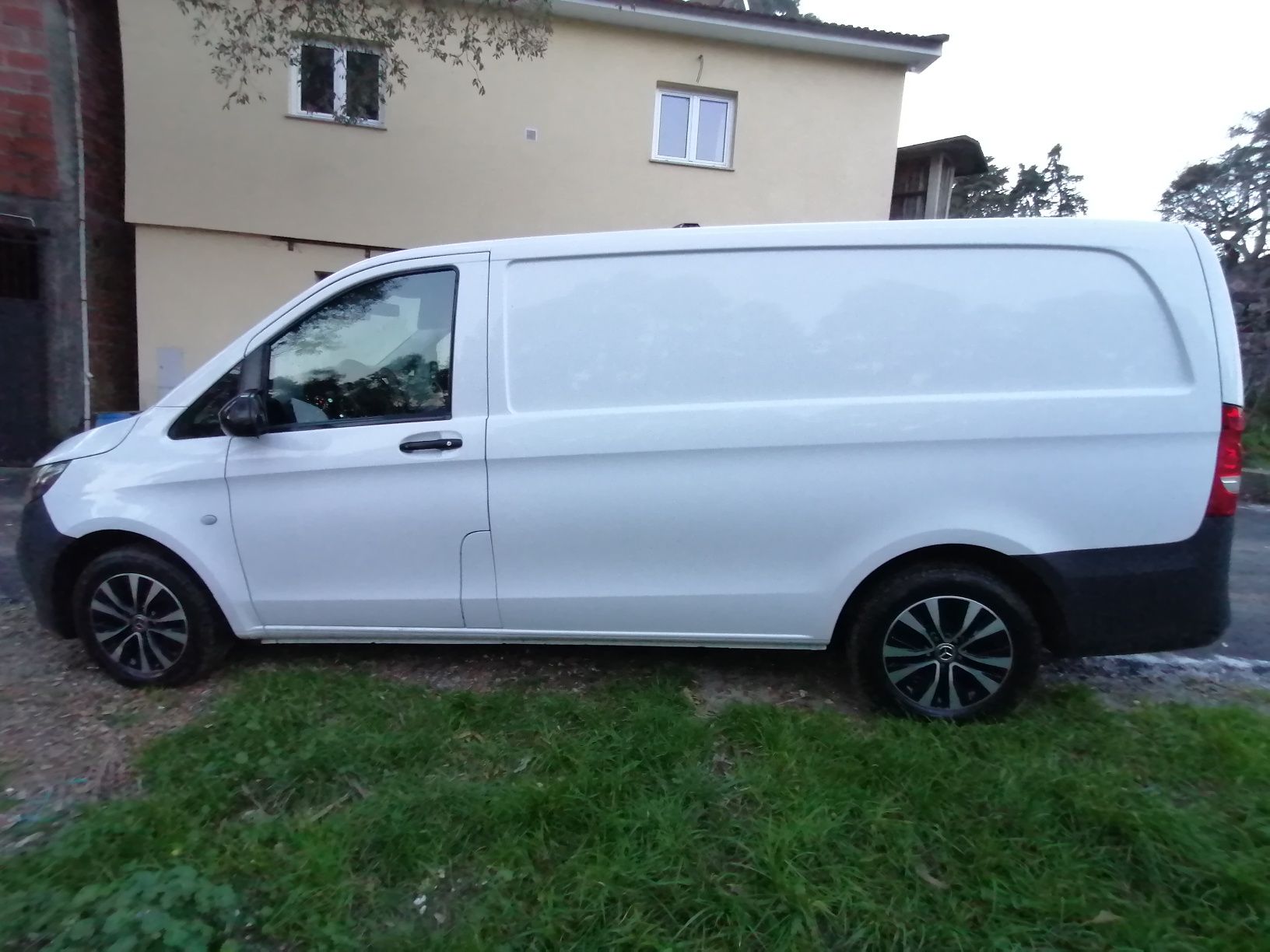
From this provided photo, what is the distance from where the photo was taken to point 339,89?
9.57 metres

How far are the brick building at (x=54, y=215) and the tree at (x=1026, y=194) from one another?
31.1 meters

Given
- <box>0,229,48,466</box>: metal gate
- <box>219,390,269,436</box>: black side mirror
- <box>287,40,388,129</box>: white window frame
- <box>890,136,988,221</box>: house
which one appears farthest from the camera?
<box>890,136,988,221</box>: house

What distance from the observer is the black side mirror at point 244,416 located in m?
3.13

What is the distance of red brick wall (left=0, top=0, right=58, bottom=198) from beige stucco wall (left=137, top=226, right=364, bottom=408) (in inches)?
43.5

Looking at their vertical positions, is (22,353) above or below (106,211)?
below

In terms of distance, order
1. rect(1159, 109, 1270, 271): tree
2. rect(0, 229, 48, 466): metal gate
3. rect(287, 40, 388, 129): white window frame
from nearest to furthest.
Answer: rect(287, 40, 388, 129): white window frame
rect(0, 229, 48, 466): metal gate
rect(1159, 109, 1270, 271): tree

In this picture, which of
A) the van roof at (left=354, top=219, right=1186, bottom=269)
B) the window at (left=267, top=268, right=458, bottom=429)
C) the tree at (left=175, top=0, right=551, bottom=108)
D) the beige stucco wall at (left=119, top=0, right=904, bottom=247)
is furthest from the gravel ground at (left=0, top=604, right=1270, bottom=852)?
the beige stucco wall at (left=119, top=0, right=904, bottom=247)

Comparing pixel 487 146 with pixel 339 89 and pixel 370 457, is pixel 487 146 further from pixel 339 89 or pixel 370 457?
pixel 370 457

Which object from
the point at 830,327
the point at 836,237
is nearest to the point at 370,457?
the point at 830,327

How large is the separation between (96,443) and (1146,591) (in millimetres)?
4463

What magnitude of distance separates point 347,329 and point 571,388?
1.05 meters

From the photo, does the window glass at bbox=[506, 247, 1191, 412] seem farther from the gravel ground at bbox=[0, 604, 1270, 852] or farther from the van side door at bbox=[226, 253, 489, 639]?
the gravel ground at bbox=[0, 604, 1270, 852]

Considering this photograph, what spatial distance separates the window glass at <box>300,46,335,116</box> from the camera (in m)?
9.34

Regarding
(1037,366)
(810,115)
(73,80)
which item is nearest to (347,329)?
(1037,366)
